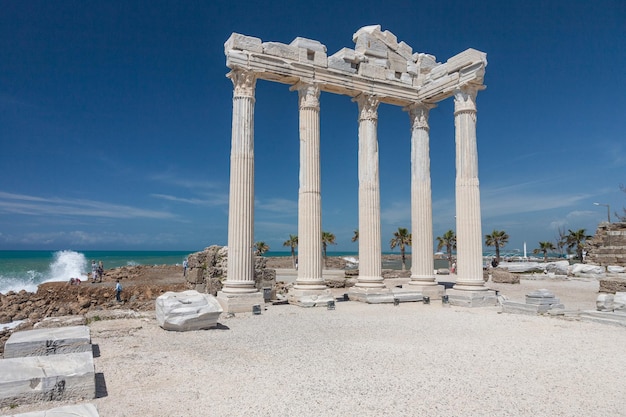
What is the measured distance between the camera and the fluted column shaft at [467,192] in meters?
18.1

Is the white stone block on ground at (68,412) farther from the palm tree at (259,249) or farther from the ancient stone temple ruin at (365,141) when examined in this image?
the palm tree at (259,249)

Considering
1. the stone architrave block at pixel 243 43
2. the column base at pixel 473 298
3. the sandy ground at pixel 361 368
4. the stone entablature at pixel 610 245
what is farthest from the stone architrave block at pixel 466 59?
the stone entablature at pixel 610 245

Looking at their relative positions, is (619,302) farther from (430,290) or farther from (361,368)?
(361,368)

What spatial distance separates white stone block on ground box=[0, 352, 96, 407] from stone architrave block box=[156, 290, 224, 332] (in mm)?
4688

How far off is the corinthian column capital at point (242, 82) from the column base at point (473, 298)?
11257 millimetres

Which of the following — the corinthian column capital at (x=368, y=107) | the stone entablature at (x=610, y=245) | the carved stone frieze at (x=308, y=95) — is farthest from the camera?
the stone entablature at (x=610, y=245)

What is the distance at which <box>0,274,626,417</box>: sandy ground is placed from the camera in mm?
Answer: 5906

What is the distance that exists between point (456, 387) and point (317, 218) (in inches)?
440

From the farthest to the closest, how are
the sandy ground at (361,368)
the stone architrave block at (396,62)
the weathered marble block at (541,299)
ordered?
the stone architrave block at (396,62) → the weathered marble block at (541,299) → the sandy ground at (361,368)

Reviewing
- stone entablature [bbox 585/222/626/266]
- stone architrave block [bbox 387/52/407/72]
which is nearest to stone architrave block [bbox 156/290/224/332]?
stone architrave block [bbox 387/52/407/72]

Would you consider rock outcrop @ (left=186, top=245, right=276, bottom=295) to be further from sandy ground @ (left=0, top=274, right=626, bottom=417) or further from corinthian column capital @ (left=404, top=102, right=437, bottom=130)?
corinthian column capital @ (left=404, top=102, right=437, bottom=130)

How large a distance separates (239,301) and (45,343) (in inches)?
306

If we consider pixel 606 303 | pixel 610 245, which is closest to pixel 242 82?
pixel 606 303

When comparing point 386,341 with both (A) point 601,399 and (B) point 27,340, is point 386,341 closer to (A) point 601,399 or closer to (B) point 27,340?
(A) point 601,399
